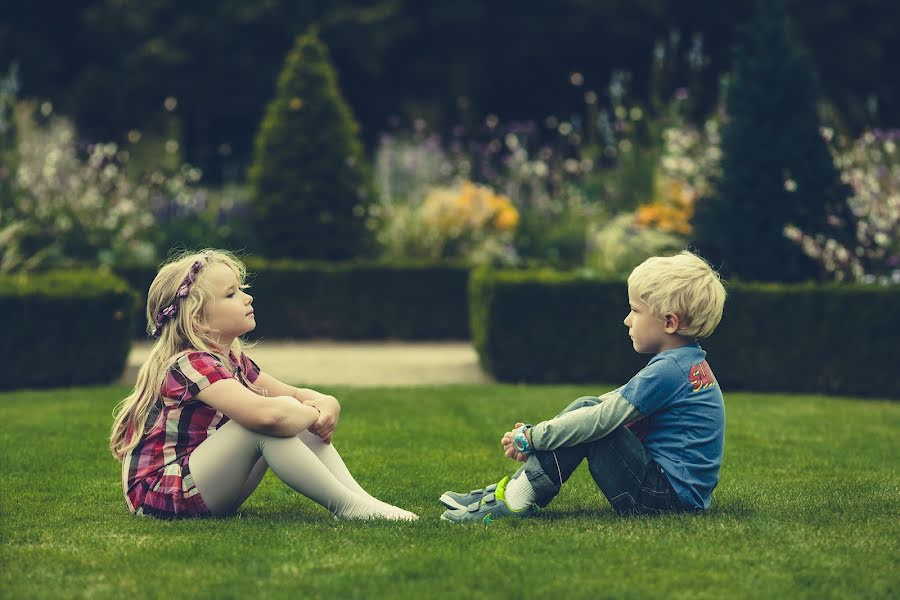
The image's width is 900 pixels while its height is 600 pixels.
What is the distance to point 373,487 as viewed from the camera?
522 centimetres

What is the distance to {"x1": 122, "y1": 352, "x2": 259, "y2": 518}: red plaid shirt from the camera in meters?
4.31

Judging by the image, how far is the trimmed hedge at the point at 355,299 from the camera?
484 inches

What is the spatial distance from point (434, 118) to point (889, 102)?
9817mm

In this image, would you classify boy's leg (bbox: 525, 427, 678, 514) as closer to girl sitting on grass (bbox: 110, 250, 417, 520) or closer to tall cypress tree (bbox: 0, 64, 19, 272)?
girl sitting on grass (bbox: 110, 250, 417, 520)

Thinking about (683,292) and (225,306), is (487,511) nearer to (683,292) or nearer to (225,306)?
(683,292)

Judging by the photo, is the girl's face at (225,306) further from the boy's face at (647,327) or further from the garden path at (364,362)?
the garden path at (364,362)

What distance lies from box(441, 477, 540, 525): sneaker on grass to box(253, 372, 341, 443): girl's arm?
52 centimetres

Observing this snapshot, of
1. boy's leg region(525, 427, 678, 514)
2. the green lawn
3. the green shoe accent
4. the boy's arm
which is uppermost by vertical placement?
the boy's arm

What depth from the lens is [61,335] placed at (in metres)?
8.84

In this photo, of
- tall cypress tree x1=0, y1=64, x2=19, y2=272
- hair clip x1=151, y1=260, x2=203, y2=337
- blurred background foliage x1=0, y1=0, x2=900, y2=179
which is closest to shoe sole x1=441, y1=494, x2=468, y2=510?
hair clip x1=151, y1=260, x2=203, y2=337

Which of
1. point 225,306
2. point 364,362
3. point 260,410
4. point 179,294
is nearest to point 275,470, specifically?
point 260,410

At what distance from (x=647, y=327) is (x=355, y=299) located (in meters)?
8.14

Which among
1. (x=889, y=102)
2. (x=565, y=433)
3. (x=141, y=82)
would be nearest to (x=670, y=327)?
(x=565, y=433)

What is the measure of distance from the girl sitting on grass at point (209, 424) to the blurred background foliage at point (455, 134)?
20.5 feet
